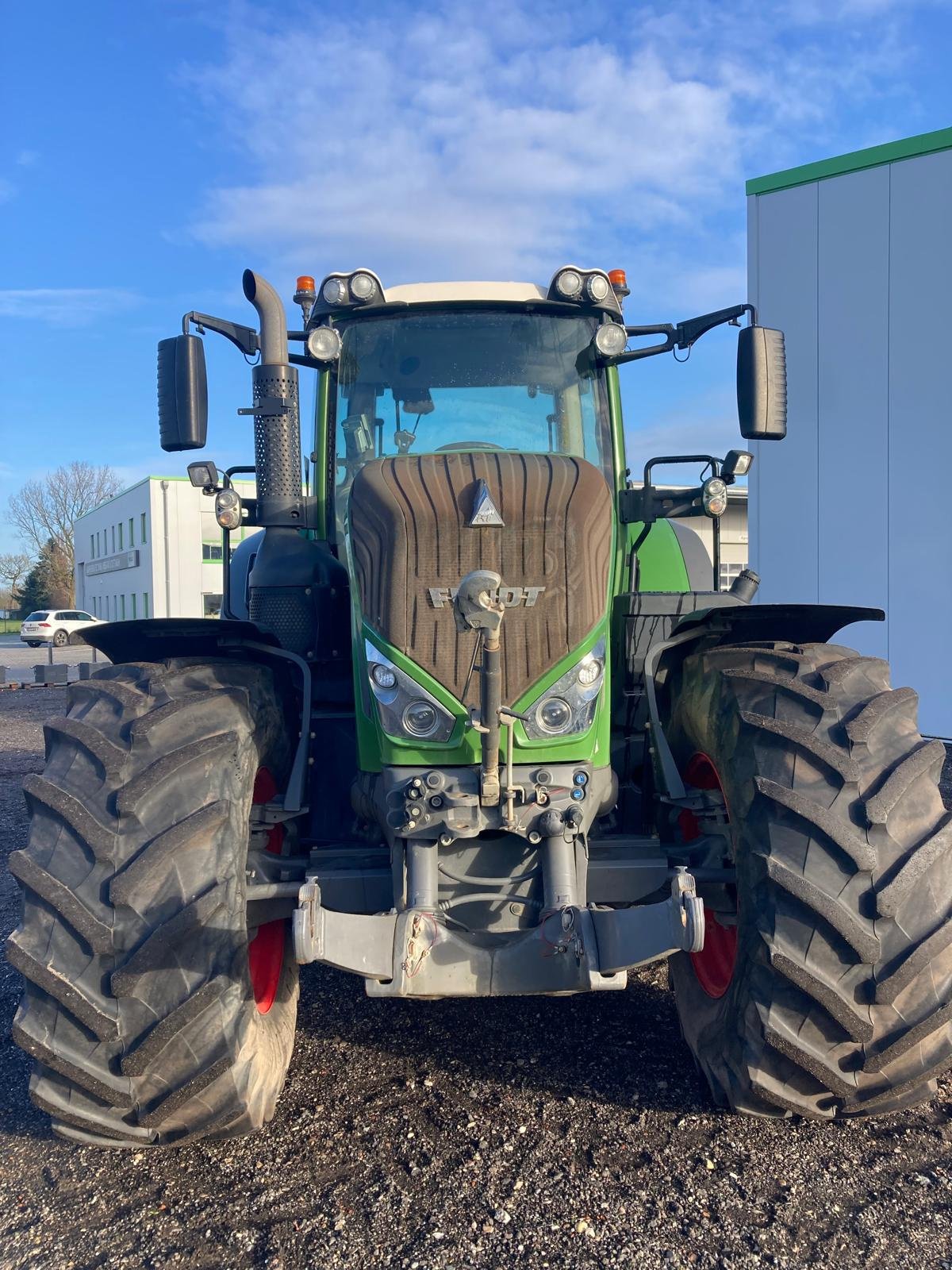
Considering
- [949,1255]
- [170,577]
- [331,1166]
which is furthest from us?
[170,577]

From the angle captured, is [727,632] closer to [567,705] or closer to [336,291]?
[567,705]

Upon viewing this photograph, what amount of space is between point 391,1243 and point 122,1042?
0.87 m

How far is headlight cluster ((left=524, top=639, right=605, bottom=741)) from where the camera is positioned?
2998 millimetres

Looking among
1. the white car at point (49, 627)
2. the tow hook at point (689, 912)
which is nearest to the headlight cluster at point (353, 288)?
the tow hook at point (689, 912)

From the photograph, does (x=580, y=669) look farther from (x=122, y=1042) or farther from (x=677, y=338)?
(x=677, y=338)

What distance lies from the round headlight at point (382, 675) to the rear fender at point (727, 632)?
984mm

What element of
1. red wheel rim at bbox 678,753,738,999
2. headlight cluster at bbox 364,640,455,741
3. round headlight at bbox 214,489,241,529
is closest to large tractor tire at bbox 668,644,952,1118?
red wheel rim at bbox 678,753,738,999

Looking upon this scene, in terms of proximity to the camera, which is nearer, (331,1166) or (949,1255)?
(949,1255)

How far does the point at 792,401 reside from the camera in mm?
12641

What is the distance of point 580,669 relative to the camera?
3.06 metres

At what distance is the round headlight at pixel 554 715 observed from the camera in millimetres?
3002

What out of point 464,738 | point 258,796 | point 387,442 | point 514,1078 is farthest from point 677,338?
point 514,1078

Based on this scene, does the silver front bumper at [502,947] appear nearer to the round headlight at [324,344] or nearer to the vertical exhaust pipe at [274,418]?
the vertical exhaust pipe at [274,418]

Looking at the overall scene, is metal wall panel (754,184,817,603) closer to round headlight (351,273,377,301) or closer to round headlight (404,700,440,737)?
round headlight (351,273,377,301)
